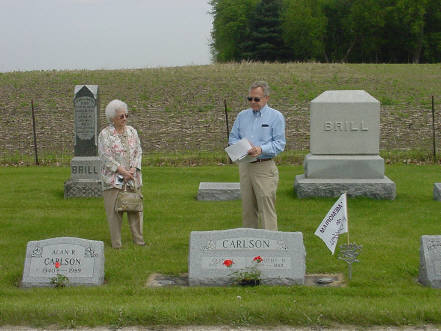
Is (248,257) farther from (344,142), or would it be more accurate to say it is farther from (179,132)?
(179,132)

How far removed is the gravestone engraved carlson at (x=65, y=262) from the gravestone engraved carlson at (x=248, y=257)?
3.20 ft

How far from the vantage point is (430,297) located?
620 cm

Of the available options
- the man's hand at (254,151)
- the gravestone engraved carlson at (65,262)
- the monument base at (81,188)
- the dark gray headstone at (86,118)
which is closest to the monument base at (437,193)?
the man's hand at (254,151)

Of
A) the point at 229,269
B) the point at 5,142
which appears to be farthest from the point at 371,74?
the point at 229,269

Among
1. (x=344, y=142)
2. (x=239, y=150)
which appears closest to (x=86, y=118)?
(x=344, y=142)

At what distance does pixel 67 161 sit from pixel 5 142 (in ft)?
21.6

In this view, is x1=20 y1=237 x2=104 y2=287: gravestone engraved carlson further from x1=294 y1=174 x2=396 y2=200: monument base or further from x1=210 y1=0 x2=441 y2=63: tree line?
x1=210 y1=0 x2=441 y2=63: tree line

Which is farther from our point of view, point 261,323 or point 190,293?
point 190,293

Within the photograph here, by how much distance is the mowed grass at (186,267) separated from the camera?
18.6ft

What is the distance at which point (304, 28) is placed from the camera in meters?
66.2

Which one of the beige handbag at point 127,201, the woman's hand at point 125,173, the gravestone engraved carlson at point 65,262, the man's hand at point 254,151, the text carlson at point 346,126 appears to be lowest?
the gravestone engraved carlson at point 65,262

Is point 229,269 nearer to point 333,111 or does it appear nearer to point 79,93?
point 333,111

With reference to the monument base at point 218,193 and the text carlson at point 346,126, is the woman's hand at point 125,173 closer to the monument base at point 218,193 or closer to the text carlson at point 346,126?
the monument base at point 218,193

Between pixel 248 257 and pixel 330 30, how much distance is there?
7007cm
